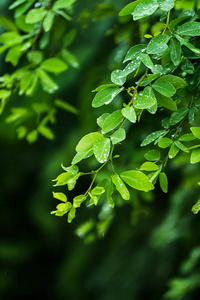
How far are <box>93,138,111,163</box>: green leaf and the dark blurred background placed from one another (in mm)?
799

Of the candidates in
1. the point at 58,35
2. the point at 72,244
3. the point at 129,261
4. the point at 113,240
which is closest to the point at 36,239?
the point at 72,244

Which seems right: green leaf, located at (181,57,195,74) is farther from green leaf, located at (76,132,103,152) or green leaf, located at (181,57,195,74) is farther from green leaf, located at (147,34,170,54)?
green leaf, located at (76,132,103,152)

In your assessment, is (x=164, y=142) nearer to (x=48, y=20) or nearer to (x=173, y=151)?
(x=173, y=151)

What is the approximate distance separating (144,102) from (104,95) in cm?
7

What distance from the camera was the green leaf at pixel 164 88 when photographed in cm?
58

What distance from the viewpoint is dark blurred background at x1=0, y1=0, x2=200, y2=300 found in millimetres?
1708

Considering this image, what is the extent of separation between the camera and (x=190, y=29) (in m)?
0.60

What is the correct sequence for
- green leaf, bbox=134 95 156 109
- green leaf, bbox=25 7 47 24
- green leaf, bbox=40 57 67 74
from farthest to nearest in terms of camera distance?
green leaf, bbox=40 57 67 74 → green leaf, bbox=25 7 47 24 → green leaf, bbox=134 95 156 109

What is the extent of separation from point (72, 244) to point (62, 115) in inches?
31.0

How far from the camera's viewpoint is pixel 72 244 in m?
2.52

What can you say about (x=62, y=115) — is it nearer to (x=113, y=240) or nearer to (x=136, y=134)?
(x=113, y=240)

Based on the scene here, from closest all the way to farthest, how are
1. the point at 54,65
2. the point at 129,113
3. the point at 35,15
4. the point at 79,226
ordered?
the point at 129,113 → the point at 35,15 → the point at 54,65 → the point at 79,226

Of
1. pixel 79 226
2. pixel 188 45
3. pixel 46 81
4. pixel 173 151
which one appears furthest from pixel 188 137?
pixel 79 226

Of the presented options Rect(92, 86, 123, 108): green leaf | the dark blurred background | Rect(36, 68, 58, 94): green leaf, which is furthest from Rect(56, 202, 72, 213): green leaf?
the dark blurred background
